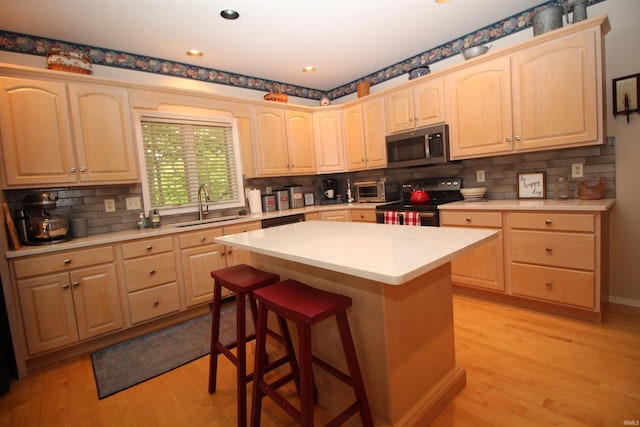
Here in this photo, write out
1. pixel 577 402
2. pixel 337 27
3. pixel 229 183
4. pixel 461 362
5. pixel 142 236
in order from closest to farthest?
pixel 577 402 → pixel 461 362 → pixel 142 236 → pixel 337 27 → pixel 229 183

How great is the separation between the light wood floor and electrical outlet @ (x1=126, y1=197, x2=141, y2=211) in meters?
1.31

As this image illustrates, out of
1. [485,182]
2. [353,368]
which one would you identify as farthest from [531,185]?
[353,368]

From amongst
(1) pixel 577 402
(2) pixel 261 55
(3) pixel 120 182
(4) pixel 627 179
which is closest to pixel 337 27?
(2) pixel 261 55

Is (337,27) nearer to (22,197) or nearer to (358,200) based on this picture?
(358,200)

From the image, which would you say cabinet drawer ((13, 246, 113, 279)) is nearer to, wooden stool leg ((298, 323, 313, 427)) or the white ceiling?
the white ceiling

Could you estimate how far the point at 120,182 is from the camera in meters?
2.69

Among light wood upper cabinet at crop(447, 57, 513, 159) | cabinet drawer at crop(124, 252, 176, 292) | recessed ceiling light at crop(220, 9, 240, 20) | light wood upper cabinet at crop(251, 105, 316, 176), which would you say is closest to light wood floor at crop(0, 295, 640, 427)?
cabinet drawer at crop(124, 252, 176, 292)

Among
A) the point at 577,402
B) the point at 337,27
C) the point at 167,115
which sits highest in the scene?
the point at 337,27

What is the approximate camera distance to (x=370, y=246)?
1.38 m

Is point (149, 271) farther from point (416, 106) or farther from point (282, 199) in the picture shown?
point (416, 106)

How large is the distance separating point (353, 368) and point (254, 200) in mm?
2738

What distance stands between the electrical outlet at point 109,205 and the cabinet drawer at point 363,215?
249 centimetres

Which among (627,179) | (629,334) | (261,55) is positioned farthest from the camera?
(261,55)

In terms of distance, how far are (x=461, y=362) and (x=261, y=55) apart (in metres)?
3.22
